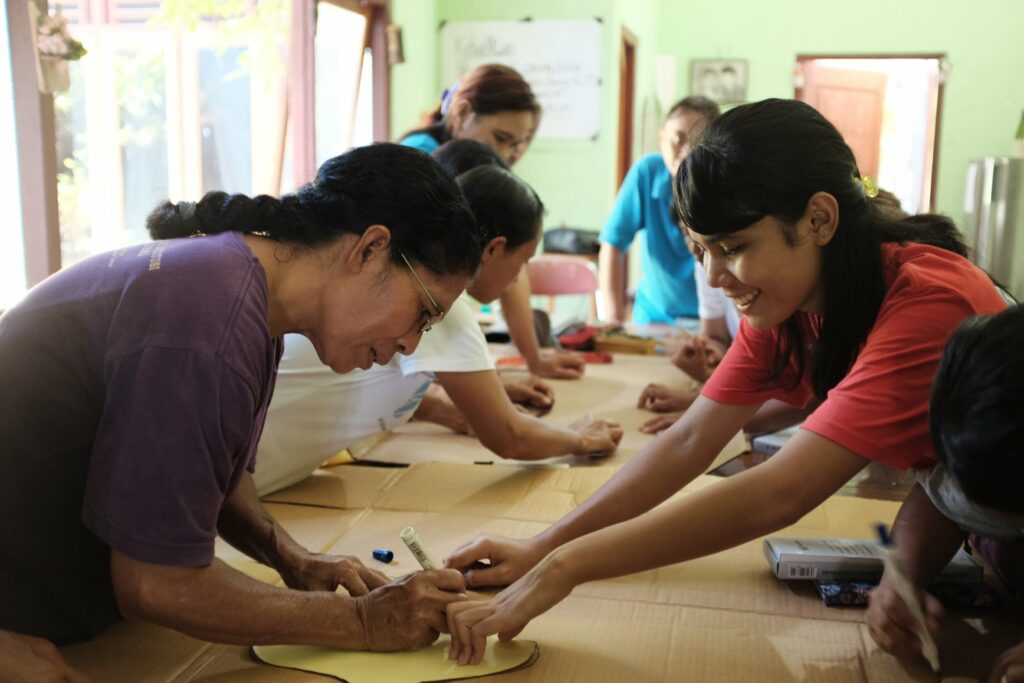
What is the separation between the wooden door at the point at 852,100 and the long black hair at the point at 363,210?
6.35 m

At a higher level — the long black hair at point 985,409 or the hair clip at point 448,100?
the hair clip at point 448,100

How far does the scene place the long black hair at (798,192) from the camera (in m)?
1.15

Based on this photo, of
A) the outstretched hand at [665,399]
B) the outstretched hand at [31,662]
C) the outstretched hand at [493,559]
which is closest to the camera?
the outstretched hand at [31,662]

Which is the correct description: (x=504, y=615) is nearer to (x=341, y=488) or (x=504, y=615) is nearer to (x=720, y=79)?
(x=341, y=488)

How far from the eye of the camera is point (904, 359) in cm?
108

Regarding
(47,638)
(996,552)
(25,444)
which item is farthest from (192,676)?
(996,552)

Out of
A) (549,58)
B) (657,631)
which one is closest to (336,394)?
(657,631)

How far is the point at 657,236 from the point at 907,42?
14.8ft

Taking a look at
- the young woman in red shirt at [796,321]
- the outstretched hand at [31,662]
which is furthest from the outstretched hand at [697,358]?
the outstretched hand at [31,662]

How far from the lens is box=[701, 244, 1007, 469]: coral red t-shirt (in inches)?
41.8

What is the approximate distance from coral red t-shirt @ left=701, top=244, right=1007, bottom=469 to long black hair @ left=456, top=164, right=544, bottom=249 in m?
0.72

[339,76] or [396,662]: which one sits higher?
[339,76]

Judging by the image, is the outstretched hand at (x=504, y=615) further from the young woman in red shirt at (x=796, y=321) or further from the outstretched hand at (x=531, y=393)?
the outstretched hand at (x=531, y=393)

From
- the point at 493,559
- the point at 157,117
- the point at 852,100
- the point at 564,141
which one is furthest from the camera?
the point at 852,100
